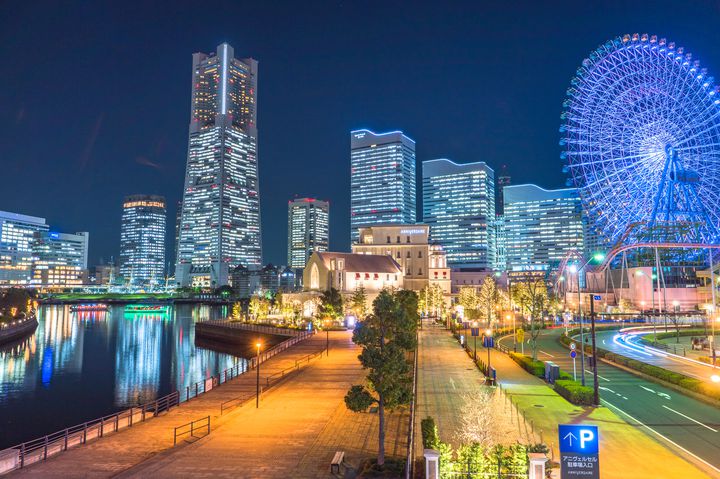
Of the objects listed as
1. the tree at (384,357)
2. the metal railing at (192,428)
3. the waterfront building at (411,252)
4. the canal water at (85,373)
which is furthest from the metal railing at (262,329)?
the tree at (384,357)

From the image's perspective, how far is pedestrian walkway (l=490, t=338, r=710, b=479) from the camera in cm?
1820

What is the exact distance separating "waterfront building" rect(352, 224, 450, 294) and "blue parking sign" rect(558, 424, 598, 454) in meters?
111

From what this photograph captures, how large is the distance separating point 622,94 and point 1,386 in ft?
270

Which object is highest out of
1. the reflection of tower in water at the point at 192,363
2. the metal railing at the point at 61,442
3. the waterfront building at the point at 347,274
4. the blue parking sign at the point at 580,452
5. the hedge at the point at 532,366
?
the waterfront building at the point at 347,274

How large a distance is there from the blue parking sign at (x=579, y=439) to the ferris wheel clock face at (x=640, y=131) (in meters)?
65.9

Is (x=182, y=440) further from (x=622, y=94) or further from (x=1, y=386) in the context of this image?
(x=622, y=94)

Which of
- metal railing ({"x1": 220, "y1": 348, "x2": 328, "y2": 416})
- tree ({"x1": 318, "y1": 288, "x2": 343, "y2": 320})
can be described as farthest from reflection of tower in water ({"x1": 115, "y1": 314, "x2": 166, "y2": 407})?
tree ({"x1": 318, "y1": 288, "x2": 343, "y2": 320})

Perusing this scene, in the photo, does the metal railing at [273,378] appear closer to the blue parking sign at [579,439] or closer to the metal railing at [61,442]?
the metal railing at [61,442]

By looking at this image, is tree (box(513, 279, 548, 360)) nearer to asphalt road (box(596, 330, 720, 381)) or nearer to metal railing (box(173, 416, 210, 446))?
asphalt road (box(596, 330, 720, 381))

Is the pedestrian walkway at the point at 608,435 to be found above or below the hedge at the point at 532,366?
below

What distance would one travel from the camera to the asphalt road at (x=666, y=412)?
2162 centimetres

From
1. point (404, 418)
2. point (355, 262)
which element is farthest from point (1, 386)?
Result: point (355, 262)

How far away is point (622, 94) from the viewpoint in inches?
2704

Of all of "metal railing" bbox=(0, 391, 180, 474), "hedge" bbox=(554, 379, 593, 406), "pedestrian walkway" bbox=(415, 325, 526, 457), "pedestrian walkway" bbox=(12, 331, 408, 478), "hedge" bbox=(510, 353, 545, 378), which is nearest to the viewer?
"pedestrian walkway" bbox=(12, 331, 408, 478)
